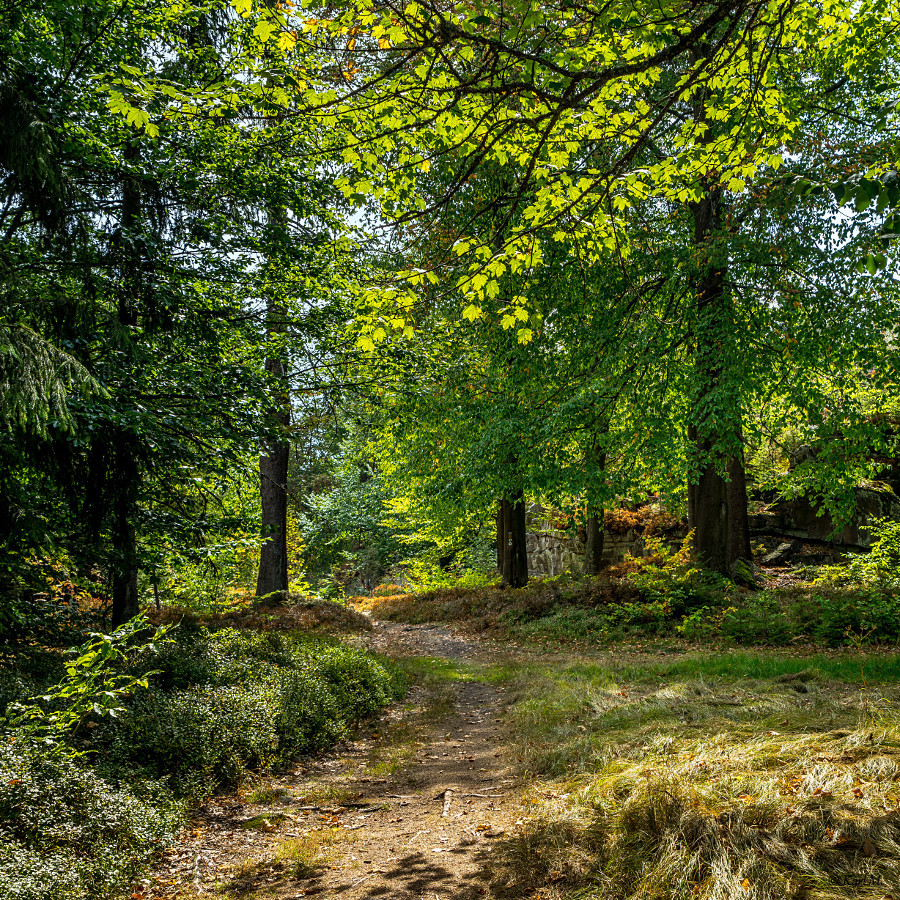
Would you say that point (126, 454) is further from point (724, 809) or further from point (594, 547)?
point (594, 547)

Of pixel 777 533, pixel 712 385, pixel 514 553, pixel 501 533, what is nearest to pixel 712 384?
pixel 712 385

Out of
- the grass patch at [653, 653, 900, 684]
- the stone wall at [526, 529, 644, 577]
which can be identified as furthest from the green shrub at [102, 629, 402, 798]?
the stone wall at [526, 529, 644, 577]

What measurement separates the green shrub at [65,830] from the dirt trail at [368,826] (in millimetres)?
261

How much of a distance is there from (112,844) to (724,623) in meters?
10.2

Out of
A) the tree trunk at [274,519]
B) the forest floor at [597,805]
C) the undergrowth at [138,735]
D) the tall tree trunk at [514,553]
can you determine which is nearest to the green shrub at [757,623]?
the forest floor at [597,805]

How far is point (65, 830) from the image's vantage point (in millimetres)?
3656

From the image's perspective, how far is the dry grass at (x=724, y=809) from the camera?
106 inches

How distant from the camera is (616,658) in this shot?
33.1 ft

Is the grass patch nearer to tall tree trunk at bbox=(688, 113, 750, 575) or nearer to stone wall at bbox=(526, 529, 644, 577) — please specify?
tall tree trunk at bbox=(688, 113, 750, 575)

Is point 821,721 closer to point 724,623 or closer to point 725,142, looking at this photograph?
point 725,142

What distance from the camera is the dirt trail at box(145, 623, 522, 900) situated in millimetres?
3787

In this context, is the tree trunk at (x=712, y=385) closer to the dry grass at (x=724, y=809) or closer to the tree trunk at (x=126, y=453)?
the dry grass at (x=724, y=809)

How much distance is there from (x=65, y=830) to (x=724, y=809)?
13.2ft

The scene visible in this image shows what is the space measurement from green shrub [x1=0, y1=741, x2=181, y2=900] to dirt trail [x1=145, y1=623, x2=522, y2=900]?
26 cm
